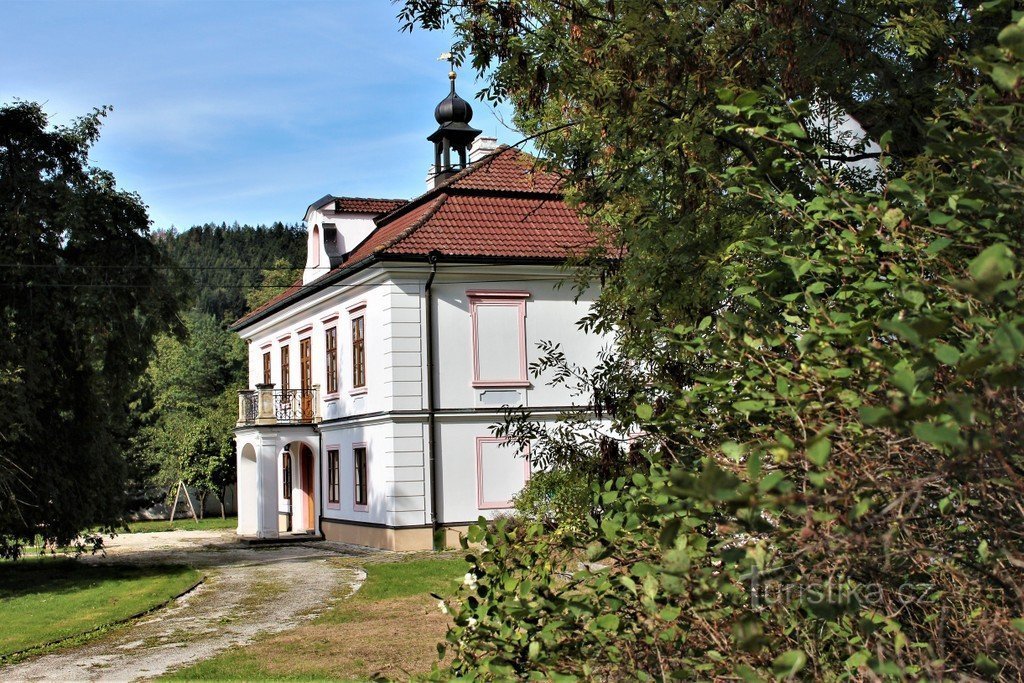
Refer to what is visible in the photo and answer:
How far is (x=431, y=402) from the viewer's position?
24266mm

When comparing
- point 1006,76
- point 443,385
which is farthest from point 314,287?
point 1006,76

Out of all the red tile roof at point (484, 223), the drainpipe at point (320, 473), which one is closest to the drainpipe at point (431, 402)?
the red tile roof at point (484, 223)

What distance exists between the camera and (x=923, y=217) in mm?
3826

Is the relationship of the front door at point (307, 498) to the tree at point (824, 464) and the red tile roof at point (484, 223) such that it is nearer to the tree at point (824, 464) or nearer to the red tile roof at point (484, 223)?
the red tile roof at point (484, 223)

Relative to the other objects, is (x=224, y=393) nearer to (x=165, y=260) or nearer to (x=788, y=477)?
(x=165, y=260)

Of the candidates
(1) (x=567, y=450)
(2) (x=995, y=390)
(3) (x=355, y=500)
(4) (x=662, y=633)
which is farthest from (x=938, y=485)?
(3) (x=355, y=500)

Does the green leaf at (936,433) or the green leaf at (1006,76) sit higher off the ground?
the green leaf at (1006,76)

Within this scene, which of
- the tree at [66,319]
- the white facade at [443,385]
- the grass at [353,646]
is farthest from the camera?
the white facade at [443,385]

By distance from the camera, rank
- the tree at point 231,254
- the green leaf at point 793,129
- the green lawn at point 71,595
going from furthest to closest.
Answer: the tree at point 231,254
the green lawn at point 71,595
the green leaf at point 793,129

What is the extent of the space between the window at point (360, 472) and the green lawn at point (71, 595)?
207 inches

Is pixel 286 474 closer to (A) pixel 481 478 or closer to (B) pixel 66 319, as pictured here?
(A) pixel 481 478

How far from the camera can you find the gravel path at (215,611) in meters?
10.7

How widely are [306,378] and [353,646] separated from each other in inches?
793

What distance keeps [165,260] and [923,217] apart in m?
18.6
